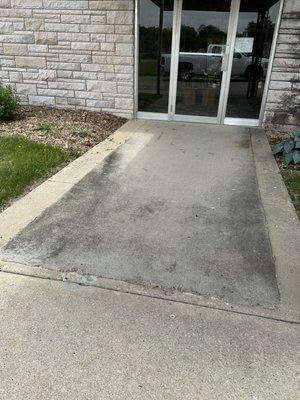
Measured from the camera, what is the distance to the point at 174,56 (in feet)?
22.1

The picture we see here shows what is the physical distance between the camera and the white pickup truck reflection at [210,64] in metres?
6.52

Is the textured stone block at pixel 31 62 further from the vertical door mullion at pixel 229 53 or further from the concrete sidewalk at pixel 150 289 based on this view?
the concrete sidewalk at pixel 150 289

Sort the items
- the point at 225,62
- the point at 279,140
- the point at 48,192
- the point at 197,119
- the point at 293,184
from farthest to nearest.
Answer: the point at 197,119 → the point at 225,62 → the point at 279,140 → the point at 293,184 → the point at 48,192

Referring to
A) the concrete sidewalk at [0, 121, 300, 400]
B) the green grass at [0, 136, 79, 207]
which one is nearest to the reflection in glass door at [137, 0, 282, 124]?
the green grass at [0, 136, 79, 207]

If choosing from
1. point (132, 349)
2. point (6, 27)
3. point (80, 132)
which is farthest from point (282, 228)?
point (6, 27)

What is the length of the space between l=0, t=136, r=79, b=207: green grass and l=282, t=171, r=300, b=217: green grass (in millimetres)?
2962

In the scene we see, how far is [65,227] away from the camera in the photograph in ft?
10.6

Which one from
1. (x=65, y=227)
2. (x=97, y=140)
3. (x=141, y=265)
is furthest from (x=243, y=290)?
(x=97, y=140)

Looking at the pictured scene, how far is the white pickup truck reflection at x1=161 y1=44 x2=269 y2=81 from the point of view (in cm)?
652

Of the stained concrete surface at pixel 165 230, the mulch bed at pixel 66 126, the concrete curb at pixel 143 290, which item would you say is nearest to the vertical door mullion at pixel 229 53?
the mulch bed at pixel 66 126

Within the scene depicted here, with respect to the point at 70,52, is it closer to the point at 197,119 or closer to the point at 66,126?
the point at 66,126

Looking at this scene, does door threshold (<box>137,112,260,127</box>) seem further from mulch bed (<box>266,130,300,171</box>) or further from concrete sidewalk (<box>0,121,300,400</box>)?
concrete sidewalk (<box>0,121,300,400</box>)

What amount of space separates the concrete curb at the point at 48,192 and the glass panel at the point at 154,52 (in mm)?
1933

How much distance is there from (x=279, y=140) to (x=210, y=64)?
2.01 meters
